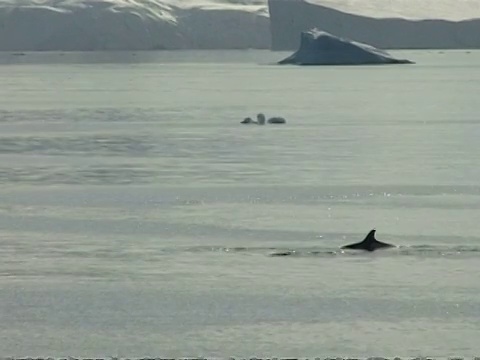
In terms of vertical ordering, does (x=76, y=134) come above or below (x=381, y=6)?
below

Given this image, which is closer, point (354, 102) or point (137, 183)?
point (137, 183)

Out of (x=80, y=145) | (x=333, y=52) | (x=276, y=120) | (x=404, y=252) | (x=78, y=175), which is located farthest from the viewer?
(x=333, y=52)

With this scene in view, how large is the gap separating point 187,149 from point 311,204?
824 centimetres

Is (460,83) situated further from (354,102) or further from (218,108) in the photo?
(218,108)

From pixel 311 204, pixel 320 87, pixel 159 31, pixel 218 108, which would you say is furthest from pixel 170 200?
pixel 159 31

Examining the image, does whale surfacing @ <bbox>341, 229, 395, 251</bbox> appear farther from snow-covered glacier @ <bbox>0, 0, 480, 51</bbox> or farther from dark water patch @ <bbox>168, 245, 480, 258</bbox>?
snow-covered glacier @ <bbox>0, 0, 480, 51</bbox>

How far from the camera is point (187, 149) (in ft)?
80.0

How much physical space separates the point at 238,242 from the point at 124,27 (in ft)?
574

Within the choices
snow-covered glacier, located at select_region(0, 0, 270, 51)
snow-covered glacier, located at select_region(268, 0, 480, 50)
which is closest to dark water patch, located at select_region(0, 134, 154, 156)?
snow-covered glacier, located at select_region(268, 0, 480, 50)

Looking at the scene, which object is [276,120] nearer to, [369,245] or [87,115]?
[87,115]

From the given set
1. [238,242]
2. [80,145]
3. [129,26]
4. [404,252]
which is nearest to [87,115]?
[80,145]

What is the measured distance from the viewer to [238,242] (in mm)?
13477

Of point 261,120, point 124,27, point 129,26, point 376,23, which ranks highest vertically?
point 129,26

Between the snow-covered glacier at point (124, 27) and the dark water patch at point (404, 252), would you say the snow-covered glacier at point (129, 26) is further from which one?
the dark water patch at point (404, 252)
